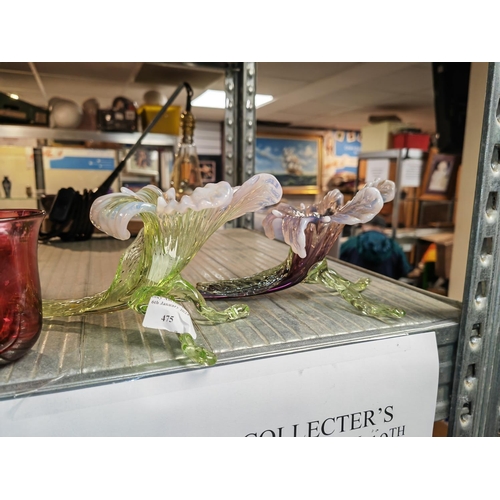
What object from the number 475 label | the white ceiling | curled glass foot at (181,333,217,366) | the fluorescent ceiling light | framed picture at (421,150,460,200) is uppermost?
the fluorescent ceiling light

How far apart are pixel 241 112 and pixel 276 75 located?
173cm

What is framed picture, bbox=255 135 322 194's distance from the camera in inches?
201

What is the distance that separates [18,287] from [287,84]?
2.97 m

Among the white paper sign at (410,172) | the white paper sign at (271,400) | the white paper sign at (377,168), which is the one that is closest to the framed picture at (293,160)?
the white paper sign at (377,168)

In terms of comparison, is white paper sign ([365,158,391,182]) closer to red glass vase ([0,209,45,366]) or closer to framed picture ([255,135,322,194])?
framed picture ([255,135,322,194])

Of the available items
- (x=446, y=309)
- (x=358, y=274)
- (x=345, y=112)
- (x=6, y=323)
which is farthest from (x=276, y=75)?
(x=6, y=323)

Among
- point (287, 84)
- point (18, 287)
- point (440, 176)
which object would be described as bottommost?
point (18, 287)

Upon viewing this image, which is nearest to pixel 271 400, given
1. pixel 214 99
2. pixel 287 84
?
pixel 287 84

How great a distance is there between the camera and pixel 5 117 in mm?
2088

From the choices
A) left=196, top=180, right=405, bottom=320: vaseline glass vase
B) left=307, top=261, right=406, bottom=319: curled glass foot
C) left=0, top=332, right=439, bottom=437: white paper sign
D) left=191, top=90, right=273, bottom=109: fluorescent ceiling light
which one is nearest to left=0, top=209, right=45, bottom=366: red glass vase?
left=0, top=332, right=439, bottom=437: white paper sign

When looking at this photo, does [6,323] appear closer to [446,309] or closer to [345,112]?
[446,309]

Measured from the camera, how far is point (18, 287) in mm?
337

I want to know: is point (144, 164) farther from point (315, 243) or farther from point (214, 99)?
point (315, 243)

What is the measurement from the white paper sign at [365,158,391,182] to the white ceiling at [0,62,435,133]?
21.9 inches
